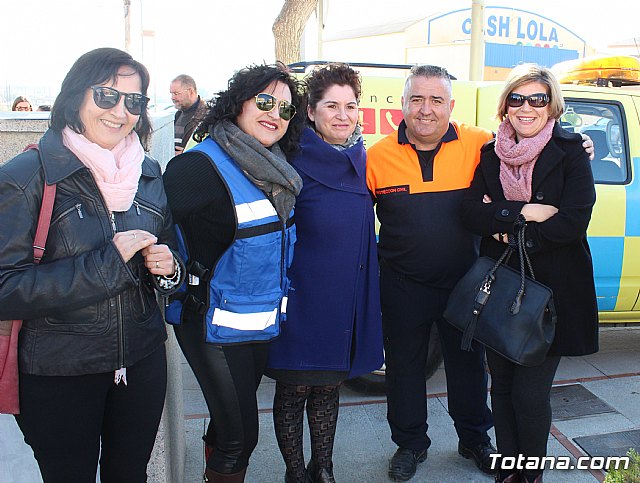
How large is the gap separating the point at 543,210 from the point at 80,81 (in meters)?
1.68

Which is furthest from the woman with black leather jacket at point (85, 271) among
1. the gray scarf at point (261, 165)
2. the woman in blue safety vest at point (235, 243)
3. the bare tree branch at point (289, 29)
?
the bare tree branch at point (289, 29)

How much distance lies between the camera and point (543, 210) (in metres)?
2.36

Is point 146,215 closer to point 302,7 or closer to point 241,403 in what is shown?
point 241,403

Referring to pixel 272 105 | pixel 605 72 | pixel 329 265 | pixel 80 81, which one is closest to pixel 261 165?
pixel 272 105

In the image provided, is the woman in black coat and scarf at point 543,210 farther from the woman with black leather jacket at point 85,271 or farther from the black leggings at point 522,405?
the woman with black leather jacket at point 85,271

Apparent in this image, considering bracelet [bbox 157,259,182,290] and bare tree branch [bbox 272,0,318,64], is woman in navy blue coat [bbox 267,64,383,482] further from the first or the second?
bare tree branch [bbox 272,0,318,64]

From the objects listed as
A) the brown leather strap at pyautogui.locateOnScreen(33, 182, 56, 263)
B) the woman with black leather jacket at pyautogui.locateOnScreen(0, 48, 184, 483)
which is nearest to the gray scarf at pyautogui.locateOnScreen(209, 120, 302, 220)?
the woman with black leather jacket at pyautogui.locateOnScreen(0, 48, 184, 483)

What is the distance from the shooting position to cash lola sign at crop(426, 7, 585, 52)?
81.0ft

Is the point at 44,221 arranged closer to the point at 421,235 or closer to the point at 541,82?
the point at 421,235

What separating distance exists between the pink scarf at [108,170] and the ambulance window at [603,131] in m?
3.11

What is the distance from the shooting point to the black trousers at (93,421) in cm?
170

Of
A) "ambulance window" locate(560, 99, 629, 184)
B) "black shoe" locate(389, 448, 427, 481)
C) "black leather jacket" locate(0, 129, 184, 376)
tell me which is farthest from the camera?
"ambulance window" locate(560, 99, 629, 184)

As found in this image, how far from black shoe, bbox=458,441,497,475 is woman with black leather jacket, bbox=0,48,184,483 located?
1.81 m

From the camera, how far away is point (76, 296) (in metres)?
1.61
